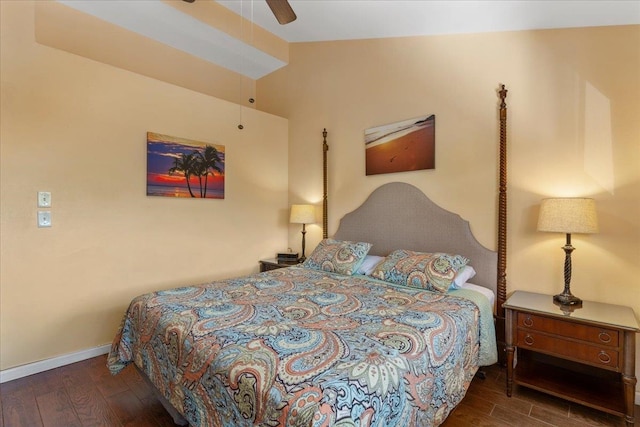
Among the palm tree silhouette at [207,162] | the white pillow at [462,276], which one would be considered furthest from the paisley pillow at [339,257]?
the palm tree silhouette at [207,162]

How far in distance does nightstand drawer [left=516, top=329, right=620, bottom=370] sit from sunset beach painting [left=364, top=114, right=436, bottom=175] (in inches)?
61.5

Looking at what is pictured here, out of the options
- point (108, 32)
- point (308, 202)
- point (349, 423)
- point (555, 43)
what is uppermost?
point (108, 32)

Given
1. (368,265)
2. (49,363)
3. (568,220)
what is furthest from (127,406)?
(568,220)

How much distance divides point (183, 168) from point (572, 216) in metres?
3.31

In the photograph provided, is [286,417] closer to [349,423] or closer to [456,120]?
[349,423]

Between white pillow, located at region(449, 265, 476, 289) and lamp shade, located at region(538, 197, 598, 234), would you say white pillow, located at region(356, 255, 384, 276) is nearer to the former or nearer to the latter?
white pillow, located at region(449, 265, 476, 289)

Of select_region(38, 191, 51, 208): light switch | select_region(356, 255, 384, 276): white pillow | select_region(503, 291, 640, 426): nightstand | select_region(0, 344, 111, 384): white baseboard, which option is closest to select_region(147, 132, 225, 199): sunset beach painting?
select_region(38, 191, 51, 208): light switch

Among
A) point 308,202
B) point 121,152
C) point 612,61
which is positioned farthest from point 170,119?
point 612,61

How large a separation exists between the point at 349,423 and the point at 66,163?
2.84 meters

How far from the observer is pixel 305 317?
1.72 m

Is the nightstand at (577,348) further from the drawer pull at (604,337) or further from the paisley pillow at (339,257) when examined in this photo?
the paisley pillow at (339,257)

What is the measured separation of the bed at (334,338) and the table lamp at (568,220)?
0.41m

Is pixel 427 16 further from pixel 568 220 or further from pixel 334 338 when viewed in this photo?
pixel 334 338

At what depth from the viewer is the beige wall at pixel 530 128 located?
2.07m
